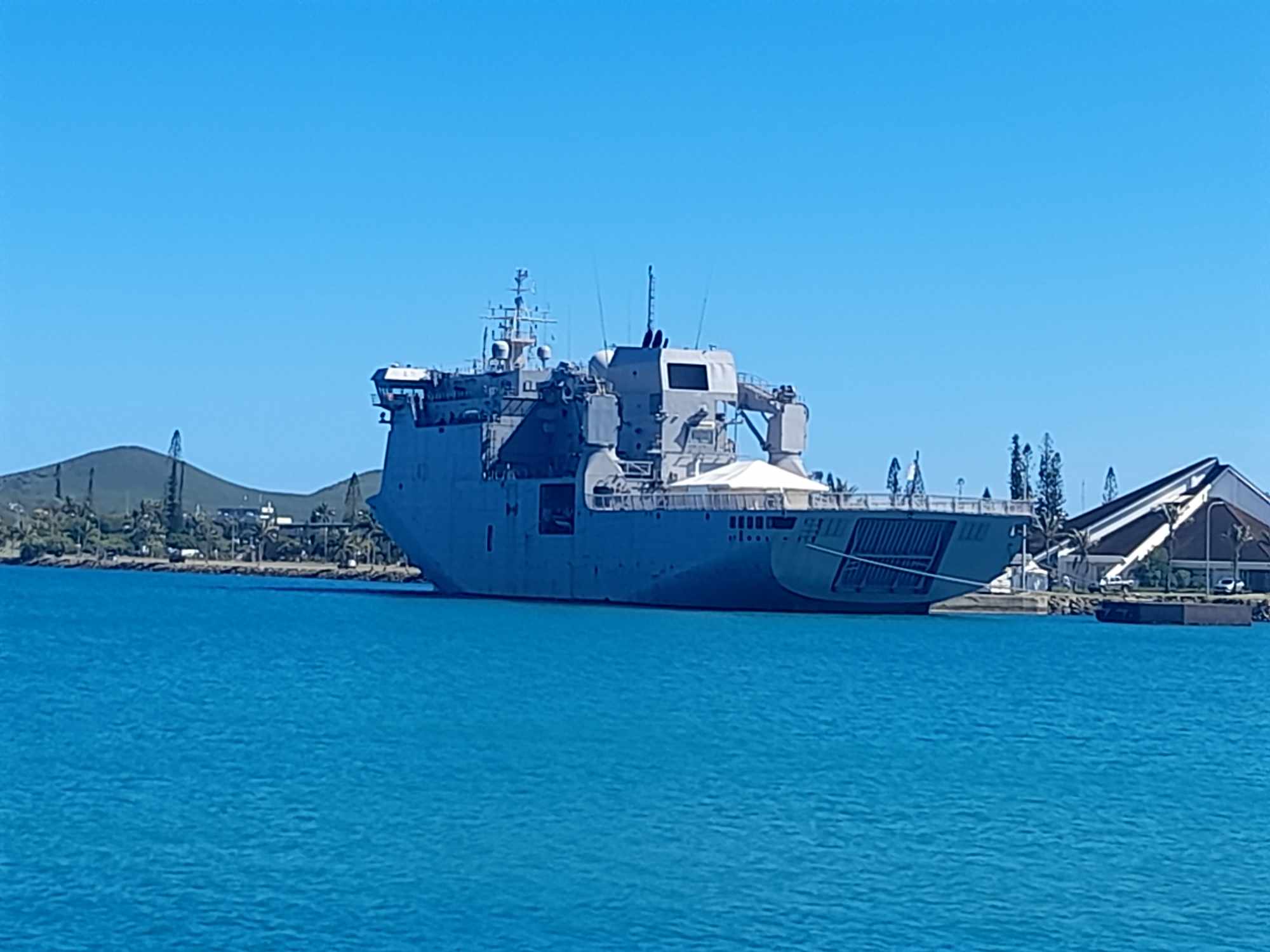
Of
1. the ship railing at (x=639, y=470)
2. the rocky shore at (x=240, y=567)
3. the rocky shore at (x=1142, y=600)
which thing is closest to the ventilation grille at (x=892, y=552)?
the ship railing at (x=639, y=470)

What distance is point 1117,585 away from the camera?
289 ft

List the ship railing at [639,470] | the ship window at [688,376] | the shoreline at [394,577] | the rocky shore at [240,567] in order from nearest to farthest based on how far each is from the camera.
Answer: the ship railing at [639,470], the ship window at [688,376], the shoreline at [394,577], the rocky shore at [240,567]

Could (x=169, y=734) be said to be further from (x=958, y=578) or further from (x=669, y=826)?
(x=958, y=578)

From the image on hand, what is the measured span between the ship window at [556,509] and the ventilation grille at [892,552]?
37.1ft

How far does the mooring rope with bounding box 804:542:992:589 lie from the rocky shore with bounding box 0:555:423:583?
54.6m

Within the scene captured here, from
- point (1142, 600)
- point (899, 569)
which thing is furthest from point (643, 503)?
point (1142, 600)

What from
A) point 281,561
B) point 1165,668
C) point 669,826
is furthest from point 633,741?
point 281,561

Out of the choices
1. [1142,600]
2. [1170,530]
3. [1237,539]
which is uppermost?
[1170,530]

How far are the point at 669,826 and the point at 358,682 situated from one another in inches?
664

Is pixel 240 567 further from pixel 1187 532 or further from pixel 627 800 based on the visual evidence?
pixel 627 800

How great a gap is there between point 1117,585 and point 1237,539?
239 inches

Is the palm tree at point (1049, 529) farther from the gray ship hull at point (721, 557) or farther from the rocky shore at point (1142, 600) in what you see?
the gray ship hull at point (721, 557)

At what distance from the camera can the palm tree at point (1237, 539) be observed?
3275 inches

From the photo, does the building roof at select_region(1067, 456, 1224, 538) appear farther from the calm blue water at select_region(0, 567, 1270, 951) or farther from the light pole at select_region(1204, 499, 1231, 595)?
the calm blue water at select_region(0, 567, 1270, 951)
